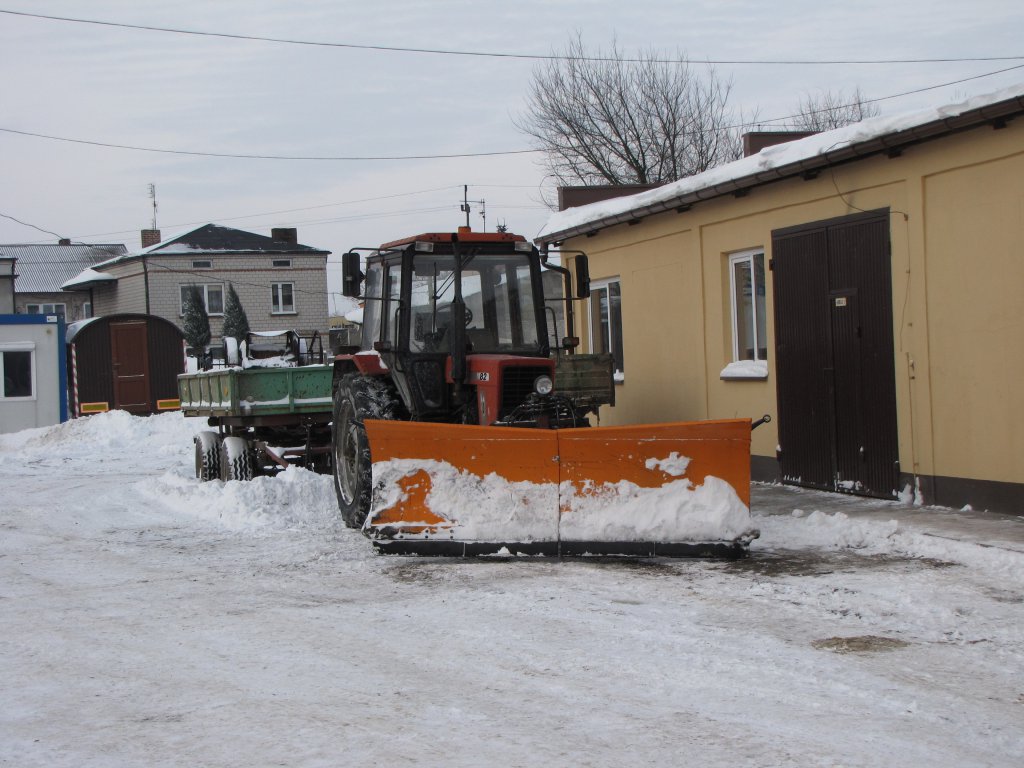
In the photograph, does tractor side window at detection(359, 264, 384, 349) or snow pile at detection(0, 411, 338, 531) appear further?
snow pile at detection(0, 411, 338, 531)

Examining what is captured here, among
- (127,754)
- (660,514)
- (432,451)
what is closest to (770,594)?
(660,514)

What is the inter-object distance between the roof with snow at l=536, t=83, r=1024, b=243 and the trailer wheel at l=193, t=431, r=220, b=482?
5.83 metres

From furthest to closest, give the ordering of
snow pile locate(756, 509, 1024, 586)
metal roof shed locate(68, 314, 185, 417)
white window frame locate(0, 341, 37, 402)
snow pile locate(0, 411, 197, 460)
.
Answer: metal roof shed locate(68, 314, 185, 417) < white window frame locate(0, 341, 37, 402) < snow pile locate(0, 411, 197, 460) < snow pile locate(756, 509, 1024, 586)

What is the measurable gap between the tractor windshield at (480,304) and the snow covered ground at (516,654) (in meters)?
1.90

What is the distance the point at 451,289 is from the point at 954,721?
5.90 meters

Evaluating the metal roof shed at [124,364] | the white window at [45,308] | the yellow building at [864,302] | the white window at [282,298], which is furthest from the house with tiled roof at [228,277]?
the yellow building at [864,302]

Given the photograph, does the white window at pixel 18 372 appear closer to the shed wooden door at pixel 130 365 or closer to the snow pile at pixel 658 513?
the shed wooden door at pixel 130 365

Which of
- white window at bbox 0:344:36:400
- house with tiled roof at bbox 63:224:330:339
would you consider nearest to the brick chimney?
house with tiled roof at bbox 63:224:330:339

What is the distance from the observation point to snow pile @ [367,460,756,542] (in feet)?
25.1

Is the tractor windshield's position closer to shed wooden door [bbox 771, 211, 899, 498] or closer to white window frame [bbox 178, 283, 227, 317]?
shed wooden door [bbox 771, 211, 899, 498]

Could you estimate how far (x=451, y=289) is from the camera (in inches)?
366

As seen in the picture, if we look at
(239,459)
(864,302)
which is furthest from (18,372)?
(864,302)

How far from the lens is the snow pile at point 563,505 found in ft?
25.1

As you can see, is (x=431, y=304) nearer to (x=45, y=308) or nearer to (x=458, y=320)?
(x=458, y=320)
